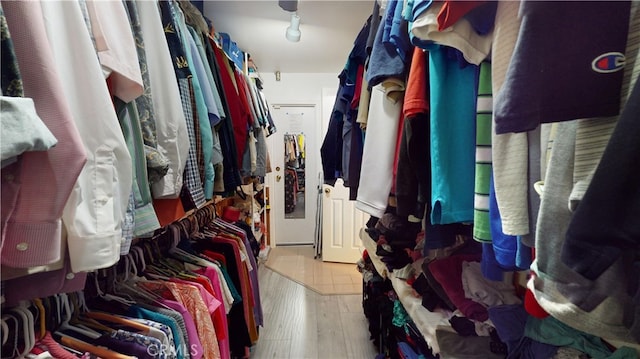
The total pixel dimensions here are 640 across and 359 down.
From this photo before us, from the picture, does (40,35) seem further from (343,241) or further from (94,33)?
(343,241)

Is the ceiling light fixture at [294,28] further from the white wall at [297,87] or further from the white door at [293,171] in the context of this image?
the white door at [293,171]

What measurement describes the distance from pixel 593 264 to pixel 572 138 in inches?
6.1

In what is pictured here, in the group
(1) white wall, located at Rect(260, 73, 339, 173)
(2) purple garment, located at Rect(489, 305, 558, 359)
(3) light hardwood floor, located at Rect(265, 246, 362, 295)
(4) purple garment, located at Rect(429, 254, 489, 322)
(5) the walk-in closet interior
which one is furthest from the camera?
(1) white wall, located at Rect(260, 73, 339, 173)

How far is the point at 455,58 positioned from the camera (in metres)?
0.69

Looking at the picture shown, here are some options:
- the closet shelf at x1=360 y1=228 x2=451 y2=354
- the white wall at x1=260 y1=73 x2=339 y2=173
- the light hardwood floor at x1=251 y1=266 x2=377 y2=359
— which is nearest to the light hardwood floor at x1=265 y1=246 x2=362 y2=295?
the light hardwood floor at x1=251 y1=266 x2=377 y2=359

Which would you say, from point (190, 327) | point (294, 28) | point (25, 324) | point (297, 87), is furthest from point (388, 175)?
point (297, 87)

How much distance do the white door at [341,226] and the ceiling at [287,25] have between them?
1371mm

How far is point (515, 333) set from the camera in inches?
33.5

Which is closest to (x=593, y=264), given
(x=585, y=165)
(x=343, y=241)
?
(x=585, y=165)

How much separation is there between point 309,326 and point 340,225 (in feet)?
4.51

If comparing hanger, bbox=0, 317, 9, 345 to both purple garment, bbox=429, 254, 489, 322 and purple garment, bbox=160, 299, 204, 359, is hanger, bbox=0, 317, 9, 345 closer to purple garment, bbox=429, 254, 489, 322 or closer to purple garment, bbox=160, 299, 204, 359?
purple garment, bbox=160, 299, 204, 359

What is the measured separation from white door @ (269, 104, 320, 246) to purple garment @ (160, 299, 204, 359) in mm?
2876

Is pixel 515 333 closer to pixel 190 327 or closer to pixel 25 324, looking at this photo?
pixel 190 327

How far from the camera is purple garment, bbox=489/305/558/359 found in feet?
2.53
